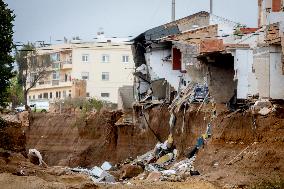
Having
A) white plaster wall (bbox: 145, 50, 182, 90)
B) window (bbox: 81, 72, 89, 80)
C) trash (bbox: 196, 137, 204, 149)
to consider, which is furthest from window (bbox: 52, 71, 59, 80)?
trash (bbox: 196, 137, 204, 149)

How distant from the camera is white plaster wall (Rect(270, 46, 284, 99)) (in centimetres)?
2417

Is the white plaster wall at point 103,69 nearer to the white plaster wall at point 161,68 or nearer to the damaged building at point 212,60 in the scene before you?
the damaged building at point 212,60

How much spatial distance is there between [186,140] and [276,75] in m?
12.2

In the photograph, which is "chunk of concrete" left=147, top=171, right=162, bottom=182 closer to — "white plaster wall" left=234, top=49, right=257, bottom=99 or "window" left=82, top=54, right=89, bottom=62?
"white plaster wall" left=234, top=49, right=257, bottom=99

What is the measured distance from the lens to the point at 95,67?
76.8 meters

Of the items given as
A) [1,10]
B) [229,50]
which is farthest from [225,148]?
[1,10]

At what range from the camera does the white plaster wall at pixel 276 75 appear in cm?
2417

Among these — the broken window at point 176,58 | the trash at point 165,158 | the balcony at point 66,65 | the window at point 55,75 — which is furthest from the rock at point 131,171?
the window at point 55,75

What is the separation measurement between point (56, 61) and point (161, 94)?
37.0 meters

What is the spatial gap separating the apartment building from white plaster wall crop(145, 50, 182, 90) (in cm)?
2936

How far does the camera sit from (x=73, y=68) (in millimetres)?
76812

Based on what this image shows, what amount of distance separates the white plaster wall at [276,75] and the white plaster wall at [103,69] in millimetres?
51799

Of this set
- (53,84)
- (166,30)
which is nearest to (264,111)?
(166,30)

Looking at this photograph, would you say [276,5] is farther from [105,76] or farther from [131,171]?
[105,76]
